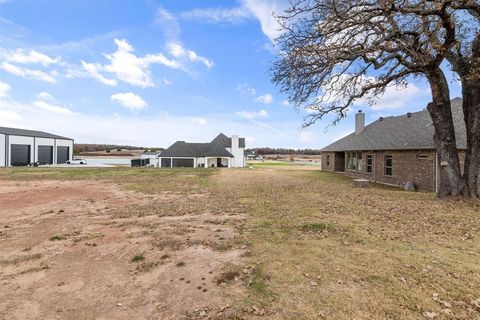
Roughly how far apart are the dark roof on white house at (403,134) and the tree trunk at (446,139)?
5236mm

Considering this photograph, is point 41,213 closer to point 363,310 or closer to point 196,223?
point 196,223

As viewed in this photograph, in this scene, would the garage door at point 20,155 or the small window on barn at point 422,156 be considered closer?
the small window on barn at point 422,156

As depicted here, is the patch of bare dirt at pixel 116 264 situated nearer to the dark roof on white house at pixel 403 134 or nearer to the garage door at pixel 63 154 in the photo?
the dark roof on white house at pixel 403 134

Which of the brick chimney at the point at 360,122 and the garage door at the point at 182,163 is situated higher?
the brick chimney at the point at 360,122

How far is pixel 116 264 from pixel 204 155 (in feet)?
145

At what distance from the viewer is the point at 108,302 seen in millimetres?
3709

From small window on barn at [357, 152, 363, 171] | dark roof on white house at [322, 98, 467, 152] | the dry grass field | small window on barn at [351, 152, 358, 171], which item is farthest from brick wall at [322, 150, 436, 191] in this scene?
the dry grass field

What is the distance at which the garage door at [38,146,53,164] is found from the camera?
49.9 metres

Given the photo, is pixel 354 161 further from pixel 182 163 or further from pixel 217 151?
pixel 182 163

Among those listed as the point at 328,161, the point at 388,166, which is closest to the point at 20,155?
the point at 328,161

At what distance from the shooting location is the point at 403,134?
66.8ft

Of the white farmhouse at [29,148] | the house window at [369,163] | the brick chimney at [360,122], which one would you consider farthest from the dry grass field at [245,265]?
the white farmhouse at [29,148]

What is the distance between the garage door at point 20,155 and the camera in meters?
45.2

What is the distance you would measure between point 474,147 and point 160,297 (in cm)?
1272
